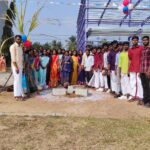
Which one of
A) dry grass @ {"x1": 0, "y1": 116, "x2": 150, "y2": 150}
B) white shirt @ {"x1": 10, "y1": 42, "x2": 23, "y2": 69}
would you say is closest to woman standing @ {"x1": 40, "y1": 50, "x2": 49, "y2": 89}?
white shirt @ {"x1": 10, "y1": 42, "x2": 23, "y2": 69}

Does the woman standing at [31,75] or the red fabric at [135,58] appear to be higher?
the red fabric at [135,58]

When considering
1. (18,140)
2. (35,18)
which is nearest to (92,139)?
(18,140)

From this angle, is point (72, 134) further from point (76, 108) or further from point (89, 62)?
point (89, 62)

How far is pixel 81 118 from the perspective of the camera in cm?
756

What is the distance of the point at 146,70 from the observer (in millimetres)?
8812

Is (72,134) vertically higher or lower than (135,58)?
lower

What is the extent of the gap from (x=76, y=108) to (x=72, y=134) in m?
2.58

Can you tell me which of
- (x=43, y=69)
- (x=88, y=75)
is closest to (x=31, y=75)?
(x=43, y=69)

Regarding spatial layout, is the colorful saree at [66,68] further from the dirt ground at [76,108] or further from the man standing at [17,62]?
the man standing at [17,62]

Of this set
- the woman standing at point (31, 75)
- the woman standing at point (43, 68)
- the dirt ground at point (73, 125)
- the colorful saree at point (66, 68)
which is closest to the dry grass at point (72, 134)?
the dirt ground at point (73, 125)

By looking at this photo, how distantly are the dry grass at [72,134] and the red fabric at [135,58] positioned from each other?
7.09ft

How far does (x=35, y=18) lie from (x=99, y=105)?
4145 mm

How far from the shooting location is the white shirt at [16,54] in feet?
31.7

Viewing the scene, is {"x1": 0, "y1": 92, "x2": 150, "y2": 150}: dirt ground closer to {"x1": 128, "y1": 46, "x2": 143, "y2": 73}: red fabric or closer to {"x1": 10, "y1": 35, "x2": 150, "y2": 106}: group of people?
{"x1": 10, "y1": 35, "x2": 150, "y2": 106}: group of people
